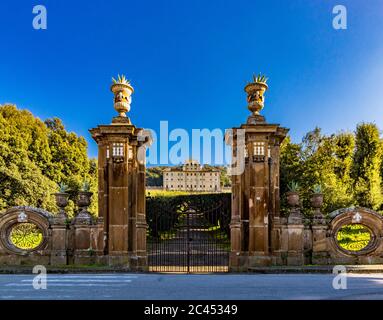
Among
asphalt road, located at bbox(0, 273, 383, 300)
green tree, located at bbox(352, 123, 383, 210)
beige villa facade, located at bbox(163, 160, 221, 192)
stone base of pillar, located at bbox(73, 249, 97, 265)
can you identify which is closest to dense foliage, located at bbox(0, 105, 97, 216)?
stone base of pillar, located at bbox(73, 249, 97, 265)

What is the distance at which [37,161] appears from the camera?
3177 cm

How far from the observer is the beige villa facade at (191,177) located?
76.6 m

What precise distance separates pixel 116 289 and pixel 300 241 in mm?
6449

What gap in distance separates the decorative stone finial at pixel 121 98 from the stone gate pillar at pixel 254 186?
3.97 m

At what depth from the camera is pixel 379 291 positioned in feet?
25.5

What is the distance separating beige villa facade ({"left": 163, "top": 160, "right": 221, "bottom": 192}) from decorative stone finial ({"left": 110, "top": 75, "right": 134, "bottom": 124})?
62180 millimetres

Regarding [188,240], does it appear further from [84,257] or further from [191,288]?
[191,288]

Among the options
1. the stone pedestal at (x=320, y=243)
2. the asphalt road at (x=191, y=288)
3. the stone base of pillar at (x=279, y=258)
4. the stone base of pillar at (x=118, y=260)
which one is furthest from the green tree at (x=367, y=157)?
the stone base of pillar at (x=118, y=260)

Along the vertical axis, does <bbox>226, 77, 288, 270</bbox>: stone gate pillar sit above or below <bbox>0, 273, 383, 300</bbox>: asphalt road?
above

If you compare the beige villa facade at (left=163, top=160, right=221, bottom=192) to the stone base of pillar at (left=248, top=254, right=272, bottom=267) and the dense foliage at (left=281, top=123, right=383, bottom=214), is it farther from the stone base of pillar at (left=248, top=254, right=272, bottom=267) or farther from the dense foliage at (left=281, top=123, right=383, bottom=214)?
the stone base of pillar at (left=248, top=254, right=272, bottom=267)

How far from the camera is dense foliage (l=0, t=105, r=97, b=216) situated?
84.3ft

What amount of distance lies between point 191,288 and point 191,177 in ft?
237
